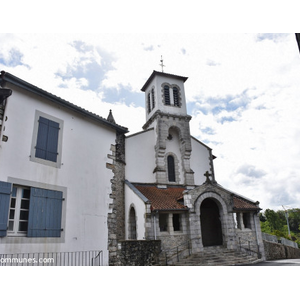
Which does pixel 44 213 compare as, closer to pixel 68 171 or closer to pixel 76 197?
pixel 76 197

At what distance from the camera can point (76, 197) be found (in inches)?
352

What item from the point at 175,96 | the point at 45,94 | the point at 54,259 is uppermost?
the point at 175,96

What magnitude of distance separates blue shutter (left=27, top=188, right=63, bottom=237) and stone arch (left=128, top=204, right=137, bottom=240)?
7517 millimetres

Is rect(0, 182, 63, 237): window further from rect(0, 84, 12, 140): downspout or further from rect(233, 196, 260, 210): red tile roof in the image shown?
rect(233, 196, 260, 210): red tile roof

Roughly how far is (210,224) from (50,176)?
1190 centimetres

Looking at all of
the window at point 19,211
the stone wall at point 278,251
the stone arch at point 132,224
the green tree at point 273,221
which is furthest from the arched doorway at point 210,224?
the green tree at point 273,221

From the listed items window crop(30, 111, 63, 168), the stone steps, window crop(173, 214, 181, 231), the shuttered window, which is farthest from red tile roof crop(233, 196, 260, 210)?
the shuttered window

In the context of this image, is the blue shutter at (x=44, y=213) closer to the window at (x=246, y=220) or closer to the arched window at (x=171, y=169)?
the arched window at (x=171, y=169)

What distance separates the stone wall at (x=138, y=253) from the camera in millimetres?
10025

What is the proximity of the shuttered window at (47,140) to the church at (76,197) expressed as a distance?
0.10ft

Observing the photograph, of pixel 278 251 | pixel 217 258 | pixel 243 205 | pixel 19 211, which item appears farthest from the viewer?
pixel 278 251

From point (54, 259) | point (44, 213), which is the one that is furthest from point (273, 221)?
point (44, 213)

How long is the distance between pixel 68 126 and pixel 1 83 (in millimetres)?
2427

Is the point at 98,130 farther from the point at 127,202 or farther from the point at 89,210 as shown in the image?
the point at 127,202
